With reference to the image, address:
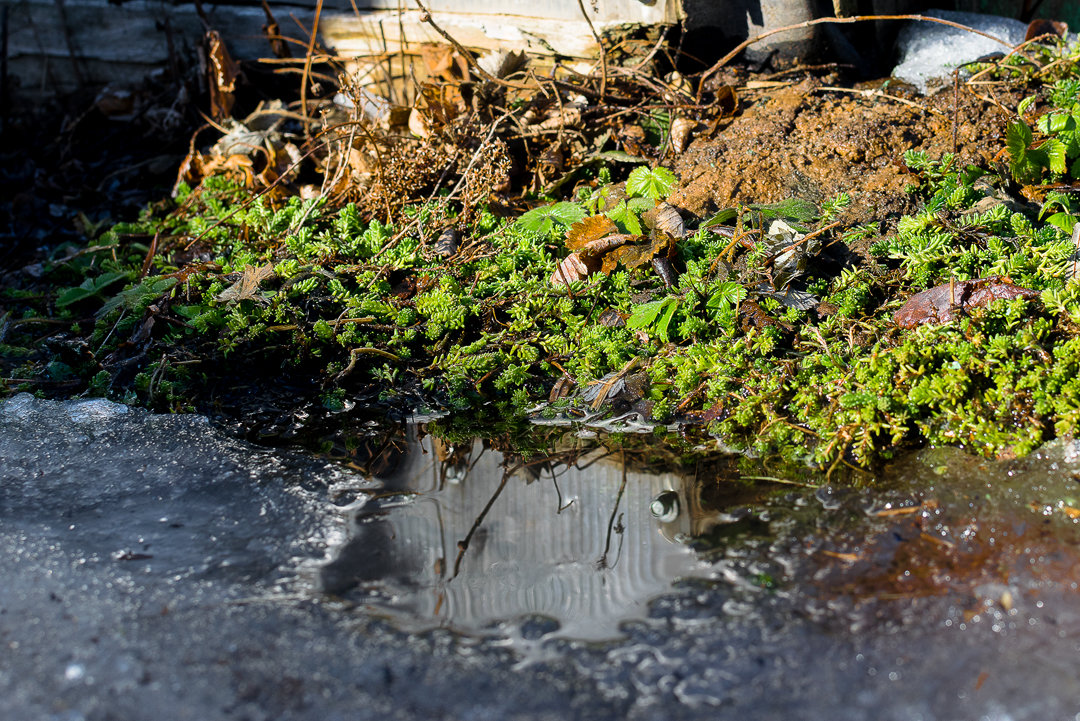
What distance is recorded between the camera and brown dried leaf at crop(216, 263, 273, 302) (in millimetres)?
3289

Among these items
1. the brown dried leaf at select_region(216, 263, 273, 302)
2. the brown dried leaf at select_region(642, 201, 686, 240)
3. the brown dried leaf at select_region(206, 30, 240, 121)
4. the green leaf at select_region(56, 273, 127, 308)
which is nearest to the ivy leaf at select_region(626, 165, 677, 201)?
the brown dried leaf at select_region(642, 201, 686, 240)

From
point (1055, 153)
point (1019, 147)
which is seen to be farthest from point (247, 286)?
point (1055, 153)

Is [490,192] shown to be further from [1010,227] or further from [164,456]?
[1010,227]

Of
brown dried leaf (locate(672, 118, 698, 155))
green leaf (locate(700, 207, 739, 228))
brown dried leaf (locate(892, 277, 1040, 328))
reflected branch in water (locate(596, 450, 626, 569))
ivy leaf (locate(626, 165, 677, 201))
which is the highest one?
brown dried leaf (locate(672, 118, 698, 155))

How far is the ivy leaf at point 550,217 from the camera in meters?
3.44

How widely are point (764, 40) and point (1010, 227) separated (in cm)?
173

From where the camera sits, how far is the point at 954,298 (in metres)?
2.65

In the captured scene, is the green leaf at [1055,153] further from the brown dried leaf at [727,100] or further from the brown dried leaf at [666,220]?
the brown dried leaf at [666,220]

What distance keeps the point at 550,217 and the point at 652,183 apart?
0.47 meters

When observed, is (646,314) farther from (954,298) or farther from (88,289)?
(88,289)

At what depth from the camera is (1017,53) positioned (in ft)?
12.4

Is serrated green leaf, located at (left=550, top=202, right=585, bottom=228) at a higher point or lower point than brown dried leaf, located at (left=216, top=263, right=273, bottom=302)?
higher

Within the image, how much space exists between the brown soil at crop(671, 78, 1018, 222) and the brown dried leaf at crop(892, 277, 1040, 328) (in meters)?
0.61

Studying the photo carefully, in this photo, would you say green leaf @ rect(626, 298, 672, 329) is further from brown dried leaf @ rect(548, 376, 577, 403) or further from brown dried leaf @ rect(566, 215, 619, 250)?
brown dried leaf @ rect(566, 215, 619, 250)
